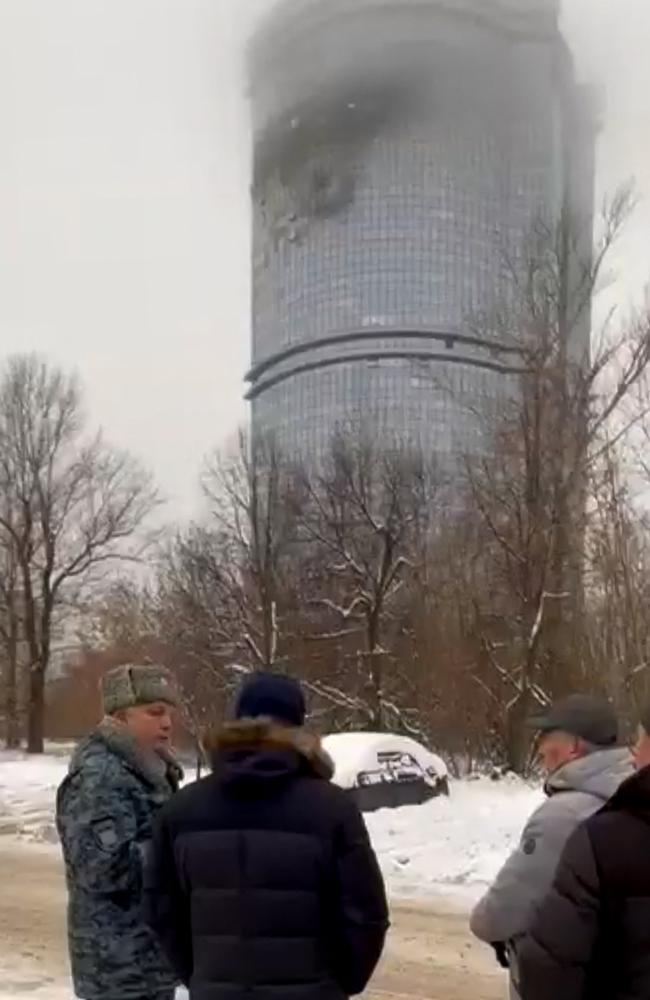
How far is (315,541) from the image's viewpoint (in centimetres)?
3775

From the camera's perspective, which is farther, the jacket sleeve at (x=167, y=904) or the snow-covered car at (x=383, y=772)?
the snow-covered car at (x=383, y=772)

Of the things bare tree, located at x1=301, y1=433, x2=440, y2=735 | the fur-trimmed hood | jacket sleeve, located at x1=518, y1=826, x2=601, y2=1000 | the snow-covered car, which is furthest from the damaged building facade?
jacket sleeve, located at x1=518, y1=826, x2=601, y2=1000

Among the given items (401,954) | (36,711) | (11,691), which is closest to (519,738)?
(401,954)

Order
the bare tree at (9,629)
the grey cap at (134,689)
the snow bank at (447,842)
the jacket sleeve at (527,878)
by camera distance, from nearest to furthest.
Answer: the jacket sleeve at (527,878) → the grey cap at (134,689) → the snow bank at (447,842) → the bare tree at (9,629)

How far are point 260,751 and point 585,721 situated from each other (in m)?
1.14

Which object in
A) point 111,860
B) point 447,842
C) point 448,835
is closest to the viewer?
point 111,860

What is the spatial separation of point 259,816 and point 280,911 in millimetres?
241

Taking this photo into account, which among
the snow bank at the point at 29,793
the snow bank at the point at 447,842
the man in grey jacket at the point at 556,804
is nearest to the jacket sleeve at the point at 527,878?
the man in grey jacket at the point at 556,804

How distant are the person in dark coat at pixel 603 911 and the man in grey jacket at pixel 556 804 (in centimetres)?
89

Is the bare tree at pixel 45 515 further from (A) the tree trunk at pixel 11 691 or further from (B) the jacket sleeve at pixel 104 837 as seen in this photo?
(B) the jacket sleeve at pixel 104 837

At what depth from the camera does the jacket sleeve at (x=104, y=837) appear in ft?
12.8

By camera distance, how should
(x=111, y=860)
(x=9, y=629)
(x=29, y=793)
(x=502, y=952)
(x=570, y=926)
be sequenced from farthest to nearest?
(x=9, y=629)
(x=29, y=793)
(x=502, y=952)
(x=111, y=860)
(x=570, y=926)

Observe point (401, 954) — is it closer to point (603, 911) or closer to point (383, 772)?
point (603, 911)

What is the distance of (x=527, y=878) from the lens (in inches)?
147
